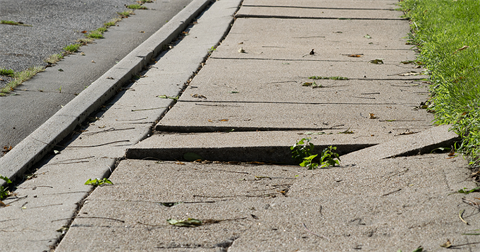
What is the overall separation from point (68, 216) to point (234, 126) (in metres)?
1.63

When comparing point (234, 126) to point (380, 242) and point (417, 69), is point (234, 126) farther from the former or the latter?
point (417, 69)

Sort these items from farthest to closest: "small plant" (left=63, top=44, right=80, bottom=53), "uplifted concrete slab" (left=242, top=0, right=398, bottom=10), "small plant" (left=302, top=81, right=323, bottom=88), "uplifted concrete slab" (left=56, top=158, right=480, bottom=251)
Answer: "uplifted concrete slab" (left=242, top=0, right=398, bottom=10), "small plant" (left=63, top=44, right=80, bottom=53), "small plant" (left=302, top=81, right=323, bottom=88), "uplifted concrete slab" (left=56, top=158, right=480, bottom=251)

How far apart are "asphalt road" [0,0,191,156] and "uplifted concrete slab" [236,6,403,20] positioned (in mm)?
1594

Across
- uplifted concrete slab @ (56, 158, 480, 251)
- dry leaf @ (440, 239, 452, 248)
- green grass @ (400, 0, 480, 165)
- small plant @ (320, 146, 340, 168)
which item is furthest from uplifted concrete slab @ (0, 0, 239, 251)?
green grass @ (400, 0, 480, 165)

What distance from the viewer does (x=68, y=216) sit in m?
2.62

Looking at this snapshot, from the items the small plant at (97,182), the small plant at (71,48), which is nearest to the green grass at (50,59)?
the small plant at (71,48)

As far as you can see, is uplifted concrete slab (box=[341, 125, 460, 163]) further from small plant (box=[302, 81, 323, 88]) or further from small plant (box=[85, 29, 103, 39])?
small plant (box=[85, 29, 103, 39])

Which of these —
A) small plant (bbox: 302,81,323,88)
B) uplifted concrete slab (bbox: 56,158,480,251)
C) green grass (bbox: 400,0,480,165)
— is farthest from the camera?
small plant (bbox: 302,81,323,88)

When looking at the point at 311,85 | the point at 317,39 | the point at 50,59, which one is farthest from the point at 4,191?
the point at 317,39

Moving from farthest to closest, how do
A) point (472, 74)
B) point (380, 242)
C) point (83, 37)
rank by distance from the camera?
point (83, 37), point (472, 74), point (380, 242)

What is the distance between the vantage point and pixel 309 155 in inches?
133

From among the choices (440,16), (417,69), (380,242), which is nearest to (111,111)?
(380,242)

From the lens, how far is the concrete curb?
3.27m

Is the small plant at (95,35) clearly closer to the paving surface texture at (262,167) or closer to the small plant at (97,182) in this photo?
the paving surface texture at (262,167)
